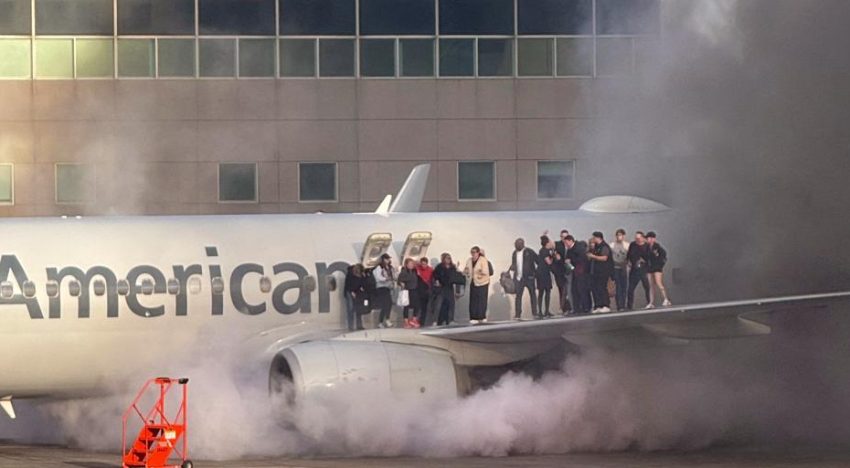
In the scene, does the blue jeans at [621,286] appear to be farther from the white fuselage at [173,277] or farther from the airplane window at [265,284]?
the airplane window at [265,284]

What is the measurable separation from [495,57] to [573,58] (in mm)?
1618

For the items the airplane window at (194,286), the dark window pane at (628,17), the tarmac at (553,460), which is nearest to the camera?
the tarmac at (553,460)

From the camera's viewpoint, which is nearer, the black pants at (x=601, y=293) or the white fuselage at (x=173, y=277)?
the white fuselage at (x=173, y=277)

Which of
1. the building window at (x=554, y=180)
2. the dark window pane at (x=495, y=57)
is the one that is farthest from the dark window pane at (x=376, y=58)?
the building window at (x=554, y=180)

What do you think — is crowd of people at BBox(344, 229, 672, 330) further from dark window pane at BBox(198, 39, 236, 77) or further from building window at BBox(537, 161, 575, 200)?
dark window pane at BBox(198, 39, 236, 77)

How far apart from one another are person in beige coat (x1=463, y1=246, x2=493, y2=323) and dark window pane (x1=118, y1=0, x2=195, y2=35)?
13187 mm

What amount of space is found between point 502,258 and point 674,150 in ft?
11.0

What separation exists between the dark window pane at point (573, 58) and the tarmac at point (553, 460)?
14.4 meters

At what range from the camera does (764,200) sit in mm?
24875

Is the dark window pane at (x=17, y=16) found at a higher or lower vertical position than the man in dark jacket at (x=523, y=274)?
higher

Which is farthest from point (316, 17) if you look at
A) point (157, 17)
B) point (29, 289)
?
point (29, 289)

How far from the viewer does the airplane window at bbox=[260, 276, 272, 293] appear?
24062mm

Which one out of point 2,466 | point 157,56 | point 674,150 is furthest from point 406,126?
point 2,466

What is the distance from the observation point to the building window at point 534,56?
35.9 meters
